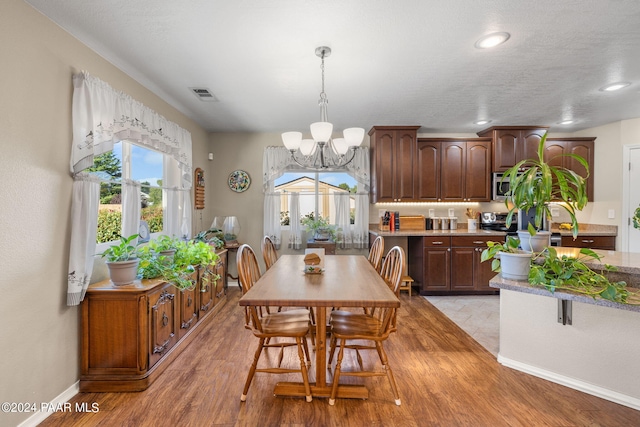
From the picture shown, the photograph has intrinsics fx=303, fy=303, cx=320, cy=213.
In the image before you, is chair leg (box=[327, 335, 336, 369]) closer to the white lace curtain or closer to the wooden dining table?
the wooden dining table

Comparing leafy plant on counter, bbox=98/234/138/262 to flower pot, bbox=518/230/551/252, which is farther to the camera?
flower pot, bbox=518/230/551/252

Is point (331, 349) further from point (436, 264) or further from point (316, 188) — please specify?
point (316, 188)

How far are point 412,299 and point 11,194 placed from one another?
4165 millimetres

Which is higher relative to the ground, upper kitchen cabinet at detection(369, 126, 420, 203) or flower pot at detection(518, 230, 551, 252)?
upper kitchen cabinet at detection(369, 126, 420, 203)

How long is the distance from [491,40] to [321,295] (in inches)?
86.5

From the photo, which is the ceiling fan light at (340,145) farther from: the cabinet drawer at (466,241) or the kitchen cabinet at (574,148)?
the kitchen cabinet at (574,148)

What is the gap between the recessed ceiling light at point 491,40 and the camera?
2.17 meters

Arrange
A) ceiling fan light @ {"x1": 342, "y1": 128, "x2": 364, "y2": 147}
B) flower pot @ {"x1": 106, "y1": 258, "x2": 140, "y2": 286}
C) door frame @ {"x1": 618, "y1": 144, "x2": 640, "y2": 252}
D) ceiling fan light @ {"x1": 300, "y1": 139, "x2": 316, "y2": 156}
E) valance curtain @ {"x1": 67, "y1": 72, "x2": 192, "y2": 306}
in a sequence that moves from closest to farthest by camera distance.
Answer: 1. valance curtain @ {"x1": 67, "y1": 72, "x2": 192, "y2": 306}
2. flower pot @ {"x1": 106, "y1": 258, "x2": 140, "y2": 286}
3. ceiling fan light @ {"x1": 342, "y1": 128, "x2": 364, "y2": 147}
4. ceiling fan light @ {"x1": 300, "y1": 139, "x2": 316, "y2": 156}
5. door frame @ {"x1": 618, "y1": 144, "x2": 640, "y2": 252}

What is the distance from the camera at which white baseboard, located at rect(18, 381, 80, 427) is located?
68.9 inches

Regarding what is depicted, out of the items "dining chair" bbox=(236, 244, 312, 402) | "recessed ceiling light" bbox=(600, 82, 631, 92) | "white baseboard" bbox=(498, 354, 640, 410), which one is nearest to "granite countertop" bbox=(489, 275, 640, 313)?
"white baseboard" bbox=(498, 354, 640, 410)

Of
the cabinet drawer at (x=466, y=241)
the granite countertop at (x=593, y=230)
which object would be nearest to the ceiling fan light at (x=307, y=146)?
the cabinet drawer at (x=466, y=241)

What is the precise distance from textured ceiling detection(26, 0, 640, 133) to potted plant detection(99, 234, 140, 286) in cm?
154

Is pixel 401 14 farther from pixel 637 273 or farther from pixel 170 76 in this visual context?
pixel 637 273

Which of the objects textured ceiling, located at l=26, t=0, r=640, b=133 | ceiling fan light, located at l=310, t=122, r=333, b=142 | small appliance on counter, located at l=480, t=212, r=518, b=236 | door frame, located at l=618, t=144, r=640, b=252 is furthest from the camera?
small appliance on counter, located at l=480, t=212, r=518, b=236
